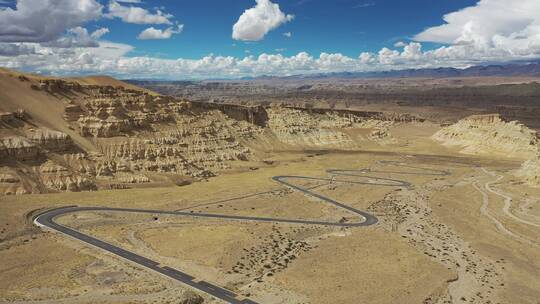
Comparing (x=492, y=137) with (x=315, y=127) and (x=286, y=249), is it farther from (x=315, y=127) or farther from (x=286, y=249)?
(x=286, y=249)

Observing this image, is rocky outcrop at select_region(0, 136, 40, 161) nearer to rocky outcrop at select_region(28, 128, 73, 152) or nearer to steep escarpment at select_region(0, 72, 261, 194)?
steep escarpment at select_region(0, 72, 261, 194)

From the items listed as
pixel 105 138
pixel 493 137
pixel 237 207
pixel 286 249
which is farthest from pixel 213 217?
pixel 493 137

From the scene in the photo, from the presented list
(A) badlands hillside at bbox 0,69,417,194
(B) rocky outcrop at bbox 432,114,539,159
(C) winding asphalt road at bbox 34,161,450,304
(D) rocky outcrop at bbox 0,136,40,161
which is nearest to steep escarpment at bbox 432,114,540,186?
(B) rocky outcrop at bbox 432,114,539,159

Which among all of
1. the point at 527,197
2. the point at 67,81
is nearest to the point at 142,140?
the point at 67,81

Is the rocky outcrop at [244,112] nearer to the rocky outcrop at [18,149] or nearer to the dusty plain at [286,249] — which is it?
the dusty plain at [286,249]

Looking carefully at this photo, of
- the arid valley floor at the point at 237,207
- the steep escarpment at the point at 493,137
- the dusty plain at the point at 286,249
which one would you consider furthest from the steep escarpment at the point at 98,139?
the steep escarpment at the point at 493,137

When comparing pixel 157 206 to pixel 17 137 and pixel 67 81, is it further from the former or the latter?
pixel 67 81

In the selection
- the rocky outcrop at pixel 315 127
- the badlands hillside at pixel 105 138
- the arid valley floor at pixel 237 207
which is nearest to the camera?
the arid valley floor at pixel 237 207
